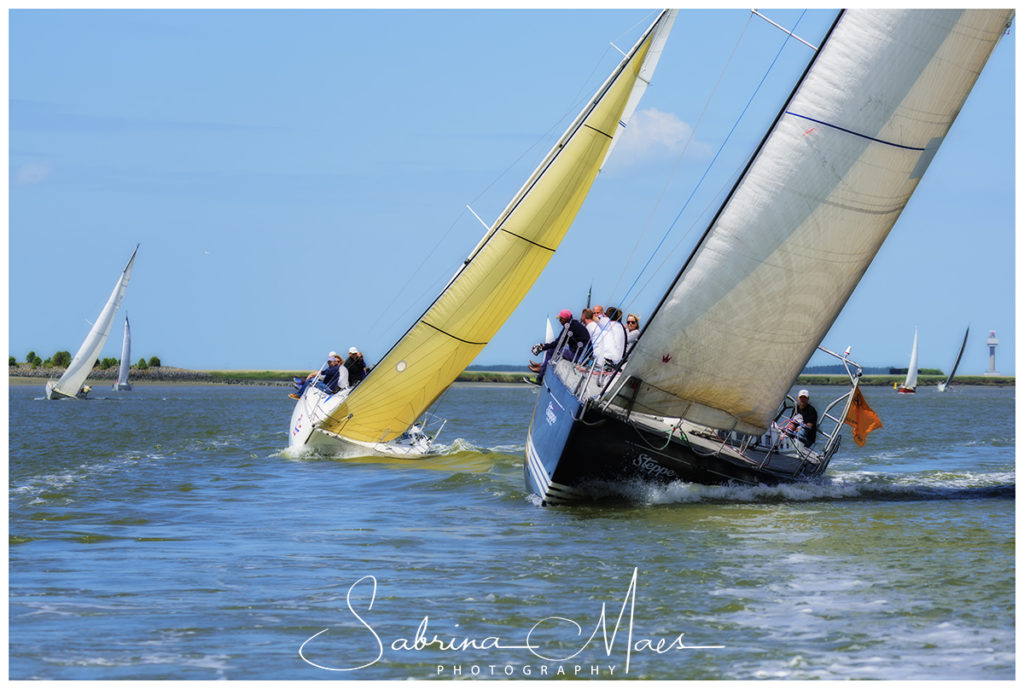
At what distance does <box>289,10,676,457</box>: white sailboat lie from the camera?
22922mm

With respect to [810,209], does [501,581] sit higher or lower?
lower

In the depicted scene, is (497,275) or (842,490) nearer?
(842,490)

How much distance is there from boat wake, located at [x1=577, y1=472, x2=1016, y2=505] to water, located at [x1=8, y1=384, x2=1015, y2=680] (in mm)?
51

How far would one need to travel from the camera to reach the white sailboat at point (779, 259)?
15.1m

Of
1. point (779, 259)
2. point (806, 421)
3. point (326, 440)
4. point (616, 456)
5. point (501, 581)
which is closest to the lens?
point (501, 581)

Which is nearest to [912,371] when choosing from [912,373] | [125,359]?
[912,373]

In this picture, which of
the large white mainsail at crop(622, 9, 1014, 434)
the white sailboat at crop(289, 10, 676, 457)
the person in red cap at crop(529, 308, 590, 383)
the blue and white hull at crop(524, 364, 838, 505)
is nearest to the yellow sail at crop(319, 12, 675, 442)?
the white sailboat at crop(289, 10, 676, 457)

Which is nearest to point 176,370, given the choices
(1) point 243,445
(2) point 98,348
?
(2) point 98,348

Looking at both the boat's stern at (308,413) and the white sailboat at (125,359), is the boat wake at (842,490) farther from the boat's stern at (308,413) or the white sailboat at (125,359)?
the white sailboat at (125,359)

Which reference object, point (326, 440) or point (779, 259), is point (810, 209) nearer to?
point (779, 259)

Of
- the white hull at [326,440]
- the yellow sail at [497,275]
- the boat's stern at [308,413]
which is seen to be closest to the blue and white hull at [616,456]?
the yellow sail at [497,275]

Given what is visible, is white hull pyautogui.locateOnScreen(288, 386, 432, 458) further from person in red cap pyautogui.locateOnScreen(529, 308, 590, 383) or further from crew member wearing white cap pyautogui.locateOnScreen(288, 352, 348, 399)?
person in red cap pyautogui.locateOnScreen(529, 308, 590, 383)

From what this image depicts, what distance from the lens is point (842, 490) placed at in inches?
724

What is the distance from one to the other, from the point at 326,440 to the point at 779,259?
41.3ft
